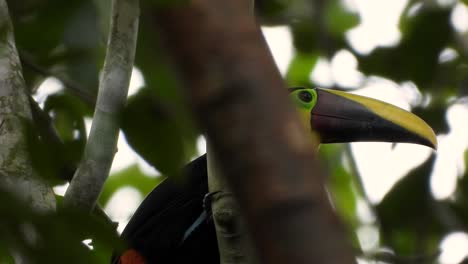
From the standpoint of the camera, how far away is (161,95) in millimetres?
1458

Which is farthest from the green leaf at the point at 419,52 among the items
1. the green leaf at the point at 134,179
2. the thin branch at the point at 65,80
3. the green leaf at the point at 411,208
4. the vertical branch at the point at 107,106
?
the green leaf at the point at 134,179

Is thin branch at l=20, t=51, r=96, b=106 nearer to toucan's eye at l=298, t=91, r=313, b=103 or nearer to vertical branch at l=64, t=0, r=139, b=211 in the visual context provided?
vertical branch at l=64, t=0, r=139, b=211

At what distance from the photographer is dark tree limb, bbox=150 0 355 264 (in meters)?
0.81

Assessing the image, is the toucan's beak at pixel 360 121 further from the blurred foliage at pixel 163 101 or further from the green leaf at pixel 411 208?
the green leaf at pixel 411 208

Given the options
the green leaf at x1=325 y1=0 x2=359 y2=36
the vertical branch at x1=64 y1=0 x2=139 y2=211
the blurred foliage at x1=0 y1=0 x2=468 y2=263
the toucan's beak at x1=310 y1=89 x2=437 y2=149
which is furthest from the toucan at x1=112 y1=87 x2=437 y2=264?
the green leaf at x1=325 y1=0 x2=359 y2=36

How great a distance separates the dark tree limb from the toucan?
7.91ft

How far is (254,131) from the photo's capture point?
834mm

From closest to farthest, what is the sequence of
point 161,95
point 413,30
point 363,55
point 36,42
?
point 161,95 → point 36,42 → point 413,30 → point 363,55

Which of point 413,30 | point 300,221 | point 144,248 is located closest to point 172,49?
point 300,221

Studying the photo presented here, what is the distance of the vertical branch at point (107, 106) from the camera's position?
260 cm

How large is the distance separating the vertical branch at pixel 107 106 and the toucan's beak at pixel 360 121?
967mm

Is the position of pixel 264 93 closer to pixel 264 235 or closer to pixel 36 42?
pixel 264 235

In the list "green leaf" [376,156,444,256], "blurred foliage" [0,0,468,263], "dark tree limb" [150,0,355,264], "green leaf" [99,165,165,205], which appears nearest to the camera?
"dark tree limb" [150,0,355,264]

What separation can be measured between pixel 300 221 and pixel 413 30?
192 cm
